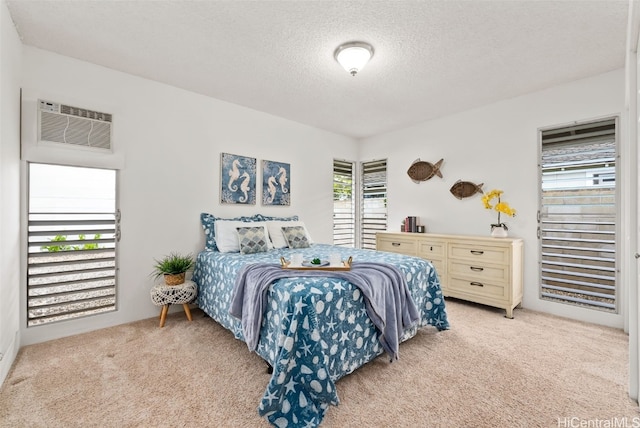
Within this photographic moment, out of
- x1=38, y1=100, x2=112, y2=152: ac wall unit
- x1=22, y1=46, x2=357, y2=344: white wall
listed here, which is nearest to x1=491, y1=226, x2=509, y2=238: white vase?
x1=22, y1=46, x2=357, y2=344: white wall

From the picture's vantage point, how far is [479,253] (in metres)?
3.42

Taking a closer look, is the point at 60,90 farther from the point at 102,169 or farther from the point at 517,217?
the point at 517,217

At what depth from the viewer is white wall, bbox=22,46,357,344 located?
2.70 m

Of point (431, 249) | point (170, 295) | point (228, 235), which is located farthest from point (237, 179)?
point (431, 249)

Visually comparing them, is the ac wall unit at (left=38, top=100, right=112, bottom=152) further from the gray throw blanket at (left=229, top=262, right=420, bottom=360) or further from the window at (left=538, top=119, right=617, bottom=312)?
the window at (left=538, top=119, right=617, bottom=312)

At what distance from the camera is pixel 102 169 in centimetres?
284

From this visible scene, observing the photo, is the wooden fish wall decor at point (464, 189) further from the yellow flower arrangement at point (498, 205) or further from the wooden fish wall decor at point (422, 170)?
the wooden fish wall decor at point (422, 170)

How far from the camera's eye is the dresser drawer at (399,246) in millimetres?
4023

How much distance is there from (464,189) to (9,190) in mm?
4685

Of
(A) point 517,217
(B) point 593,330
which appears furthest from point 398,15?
(B) point 593,330

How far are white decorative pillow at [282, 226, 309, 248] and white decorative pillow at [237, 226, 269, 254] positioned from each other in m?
0.34

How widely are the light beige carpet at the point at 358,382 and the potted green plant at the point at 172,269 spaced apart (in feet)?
1.59

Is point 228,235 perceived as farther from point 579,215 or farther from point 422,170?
point 579,215

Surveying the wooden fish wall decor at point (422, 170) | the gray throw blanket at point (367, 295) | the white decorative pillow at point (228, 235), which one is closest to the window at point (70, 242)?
the white decorative pillow at point (228, 235)
